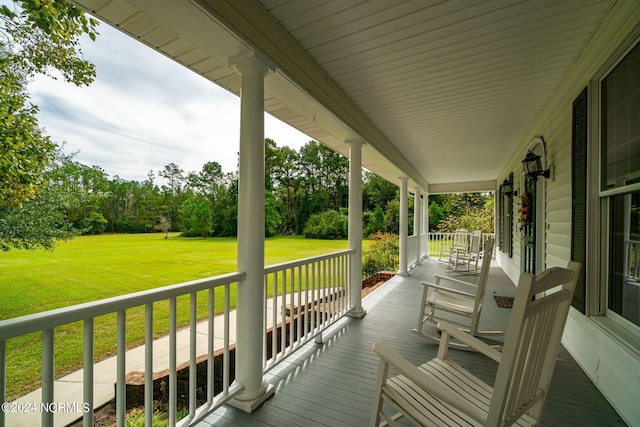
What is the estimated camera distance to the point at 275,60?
74.3 inches

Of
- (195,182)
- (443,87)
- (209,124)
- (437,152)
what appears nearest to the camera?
(443,87)

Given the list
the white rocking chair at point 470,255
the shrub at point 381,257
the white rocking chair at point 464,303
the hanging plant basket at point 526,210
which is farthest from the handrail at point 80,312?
the shrub at point 381,257

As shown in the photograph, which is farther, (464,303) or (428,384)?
(464,303)

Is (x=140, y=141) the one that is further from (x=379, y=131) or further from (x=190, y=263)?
(x=379, y=131)

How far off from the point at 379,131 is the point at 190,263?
10806 mm

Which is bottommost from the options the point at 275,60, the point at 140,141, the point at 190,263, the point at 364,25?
the point at 190,263

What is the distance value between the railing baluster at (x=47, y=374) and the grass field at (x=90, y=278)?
3201 millimetres

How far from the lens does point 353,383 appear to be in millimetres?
2146

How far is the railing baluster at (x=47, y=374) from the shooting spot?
3.28 ft

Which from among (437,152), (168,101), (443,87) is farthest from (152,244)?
(443,87)

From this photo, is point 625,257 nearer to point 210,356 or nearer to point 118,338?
point 210,356

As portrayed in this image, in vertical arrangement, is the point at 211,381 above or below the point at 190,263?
above

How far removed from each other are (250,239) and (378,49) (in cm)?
176

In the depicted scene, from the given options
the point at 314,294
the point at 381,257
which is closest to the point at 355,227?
the point at 314,294
